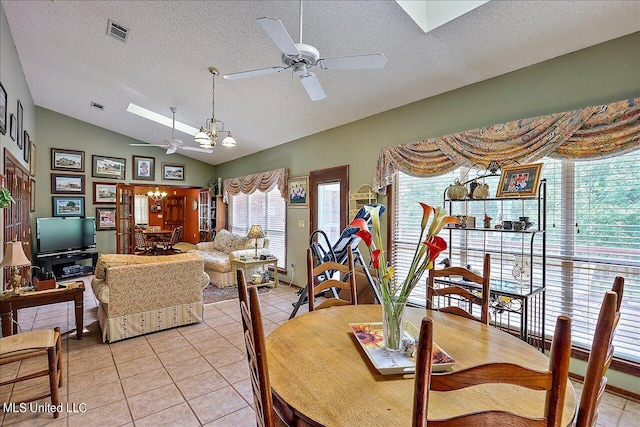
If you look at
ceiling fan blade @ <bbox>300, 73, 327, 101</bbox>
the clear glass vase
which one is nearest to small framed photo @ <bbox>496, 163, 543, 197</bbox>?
ceiling fan blade @ <bbox>300, 73, 327, 101</bbox>

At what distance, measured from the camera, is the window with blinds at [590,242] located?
7.86ft

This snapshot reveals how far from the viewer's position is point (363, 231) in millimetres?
1336

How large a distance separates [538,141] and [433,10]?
1.42 metres

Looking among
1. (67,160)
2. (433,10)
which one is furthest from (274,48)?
(67,160)

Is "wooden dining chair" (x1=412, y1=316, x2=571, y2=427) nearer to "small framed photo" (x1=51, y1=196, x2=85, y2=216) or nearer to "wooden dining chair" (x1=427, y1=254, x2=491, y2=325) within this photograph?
"wooden dining chair" (x1=427, y1=254, x2=491, y2=325)

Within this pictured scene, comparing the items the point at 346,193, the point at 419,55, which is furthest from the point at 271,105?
the point at 419,55

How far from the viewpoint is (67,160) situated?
21.7 feet

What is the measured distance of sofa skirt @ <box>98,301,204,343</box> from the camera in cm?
337

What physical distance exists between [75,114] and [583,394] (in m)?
8.47

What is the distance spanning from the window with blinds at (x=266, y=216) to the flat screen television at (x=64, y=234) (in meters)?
3.05

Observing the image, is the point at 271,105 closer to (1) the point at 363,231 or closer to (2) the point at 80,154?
(1) the point at 363,231

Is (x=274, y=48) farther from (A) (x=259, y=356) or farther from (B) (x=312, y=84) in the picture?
(A) (x=259, y=356)

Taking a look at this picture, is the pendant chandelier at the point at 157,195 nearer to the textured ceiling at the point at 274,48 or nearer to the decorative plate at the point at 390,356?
the textured ceiling at the point at 274,48

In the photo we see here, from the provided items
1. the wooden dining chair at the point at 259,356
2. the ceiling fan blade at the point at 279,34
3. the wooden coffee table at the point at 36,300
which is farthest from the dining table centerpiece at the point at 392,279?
the wooden coffee table at the point at 36,300
